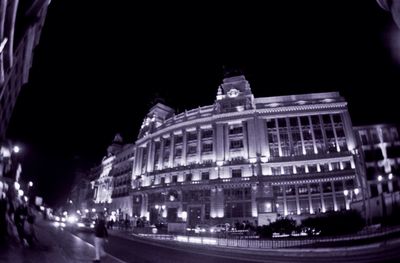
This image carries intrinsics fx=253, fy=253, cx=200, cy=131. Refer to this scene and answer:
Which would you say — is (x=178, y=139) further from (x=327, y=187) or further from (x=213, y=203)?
(x=327, y=187)

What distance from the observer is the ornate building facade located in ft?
134

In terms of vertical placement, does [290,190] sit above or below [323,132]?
below

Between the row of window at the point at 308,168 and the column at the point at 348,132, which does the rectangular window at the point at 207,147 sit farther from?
the column at the point at 348,132

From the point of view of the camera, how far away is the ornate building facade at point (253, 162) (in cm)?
4097

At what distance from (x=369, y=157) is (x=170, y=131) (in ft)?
129

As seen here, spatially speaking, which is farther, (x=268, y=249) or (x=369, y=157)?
(x=369, y=157)

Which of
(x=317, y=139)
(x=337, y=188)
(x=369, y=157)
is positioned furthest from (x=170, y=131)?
(x=369, y=157)

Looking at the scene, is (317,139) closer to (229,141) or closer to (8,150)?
(229,141)

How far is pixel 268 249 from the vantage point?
1505cm

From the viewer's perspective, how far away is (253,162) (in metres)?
44.5

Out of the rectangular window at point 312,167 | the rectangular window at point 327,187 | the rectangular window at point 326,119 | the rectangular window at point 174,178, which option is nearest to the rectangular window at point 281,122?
the rectangular window at point 326,119

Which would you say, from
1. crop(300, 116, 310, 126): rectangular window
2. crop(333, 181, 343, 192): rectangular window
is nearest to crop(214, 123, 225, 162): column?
crop(300, 116, 310, 126): rectangular window

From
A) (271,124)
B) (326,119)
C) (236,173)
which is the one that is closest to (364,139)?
(326,119)

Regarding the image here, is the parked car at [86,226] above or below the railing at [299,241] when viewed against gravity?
below
